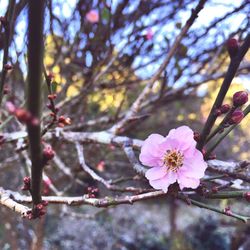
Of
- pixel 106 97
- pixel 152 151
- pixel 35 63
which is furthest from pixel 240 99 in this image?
pixel 106 97

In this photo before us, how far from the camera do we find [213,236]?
21.8ft

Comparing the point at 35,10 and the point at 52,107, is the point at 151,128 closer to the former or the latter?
the point at 52,107

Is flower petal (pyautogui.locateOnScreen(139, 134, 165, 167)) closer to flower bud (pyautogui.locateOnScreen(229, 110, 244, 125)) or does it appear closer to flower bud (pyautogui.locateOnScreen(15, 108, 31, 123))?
flower bud (pyautogui.locateOnScreen(229, 110, 244, 125))

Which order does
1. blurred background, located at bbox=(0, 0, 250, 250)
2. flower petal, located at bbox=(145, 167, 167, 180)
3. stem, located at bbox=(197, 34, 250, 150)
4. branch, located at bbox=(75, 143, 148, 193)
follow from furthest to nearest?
blurred background, located at bbox=(0, 0, 250, 250)
branch, located at bbox=(75, 143, 148, 193)
flower petal, located at bbox=(145, 167, 167, 180)
stem, located at bbox=(197, 34, 250, 150)

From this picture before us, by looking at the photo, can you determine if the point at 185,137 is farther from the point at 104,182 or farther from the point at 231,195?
the point at 104,182

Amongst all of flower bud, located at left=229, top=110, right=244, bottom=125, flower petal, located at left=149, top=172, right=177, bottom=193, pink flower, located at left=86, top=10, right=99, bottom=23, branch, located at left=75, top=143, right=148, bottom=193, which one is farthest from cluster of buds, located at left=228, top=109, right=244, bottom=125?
pink flower, located at left=86, top=10, right=99, bottom=23

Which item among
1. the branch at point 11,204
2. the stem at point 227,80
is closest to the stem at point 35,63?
the branch at point 11,204

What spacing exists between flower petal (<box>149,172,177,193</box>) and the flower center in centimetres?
2

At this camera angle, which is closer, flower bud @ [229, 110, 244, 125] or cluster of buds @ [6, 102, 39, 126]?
cluster of buds @ [6, 102, 39, 126]

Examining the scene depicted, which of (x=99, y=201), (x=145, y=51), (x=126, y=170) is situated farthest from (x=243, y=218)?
(x=126, y=170)

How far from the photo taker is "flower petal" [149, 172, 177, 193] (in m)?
1.12

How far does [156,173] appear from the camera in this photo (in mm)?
1204

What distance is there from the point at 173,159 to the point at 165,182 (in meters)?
0.10

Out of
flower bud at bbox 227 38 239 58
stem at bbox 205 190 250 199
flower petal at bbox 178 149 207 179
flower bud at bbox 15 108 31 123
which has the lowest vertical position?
stem at bbox 205 190 250 199
